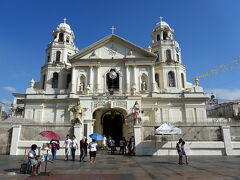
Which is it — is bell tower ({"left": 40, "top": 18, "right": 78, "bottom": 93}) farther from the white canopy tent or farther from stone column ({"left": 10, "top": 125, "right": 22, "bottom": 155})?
the white canopy tent

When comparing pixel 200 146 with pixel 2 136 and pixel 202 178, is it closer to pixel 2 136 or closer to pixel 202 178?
pixel 202 178

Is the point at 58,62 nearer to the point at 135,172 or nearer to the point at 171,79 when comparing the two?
the point at 171,79

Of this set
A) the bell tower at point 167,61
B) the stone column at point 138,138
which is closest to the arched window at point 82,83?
the bell tower at point 167,61

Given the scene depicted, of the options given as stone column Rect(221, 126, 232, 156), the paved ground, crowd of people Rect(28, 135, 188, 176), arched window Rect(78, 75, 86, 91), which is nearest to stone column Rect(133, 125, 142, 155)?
crowd of people Rect(28, 135, 188, 176)

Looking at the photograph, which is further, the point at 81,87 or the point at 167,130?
the point at 81,87

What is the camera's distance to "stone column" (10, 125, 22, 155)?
1748 cm

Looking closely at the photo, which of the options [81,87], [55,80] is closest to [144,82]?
[81,87]

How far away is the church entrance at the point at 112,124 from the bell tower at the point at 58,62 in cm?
845

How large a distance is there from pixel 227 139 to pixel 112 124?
16.2m

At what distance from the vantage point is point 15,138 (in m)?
17.7

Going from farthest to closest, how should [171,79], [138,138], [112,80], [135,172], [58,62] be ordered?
[58,62], [171,79], [112,80], [138,138], [135,172]

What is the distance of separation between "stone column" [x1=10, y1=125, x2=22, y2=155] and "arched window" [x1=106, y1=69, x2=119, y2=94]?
15.2 m

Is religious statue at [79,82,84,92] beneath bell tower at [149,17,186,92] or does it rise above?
beneath

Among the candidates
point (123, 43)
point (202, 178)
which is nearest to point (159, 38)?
point (123, 43)
